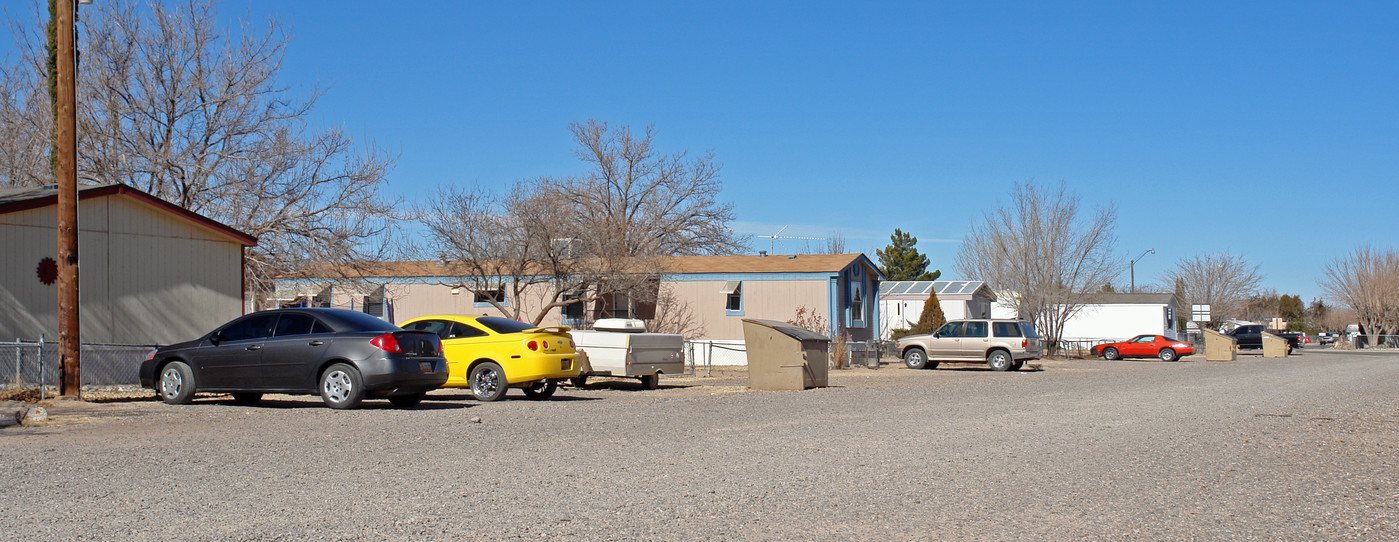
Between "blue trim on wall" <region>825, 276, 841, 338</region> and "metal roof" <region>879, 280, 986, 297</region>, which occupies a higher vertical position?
"metal roof" <region>879, 280, 986, 297</region>

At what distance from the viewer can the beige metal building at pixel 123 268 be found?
16500mm

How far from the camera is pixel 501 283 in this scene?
103 ft

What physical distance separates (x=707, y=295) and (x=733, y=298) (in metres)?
0.90

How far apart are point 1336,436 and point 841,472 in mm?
6257

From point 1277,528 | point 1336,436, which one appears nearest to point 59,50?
point 1277,528

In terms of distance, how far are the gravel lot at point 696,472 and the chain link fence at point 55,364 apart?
5.36 ft

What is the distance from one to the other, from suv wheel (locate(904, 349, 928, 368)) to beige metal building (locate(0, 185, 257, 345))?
66.1 ft

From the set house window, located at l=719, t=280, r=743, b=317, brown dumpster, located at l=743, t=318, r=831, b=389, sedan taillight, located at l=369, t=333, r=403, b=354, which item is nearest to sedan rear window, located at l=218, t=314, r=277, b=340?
sedan taillight, located at l=369, t=333, r=403, b=354

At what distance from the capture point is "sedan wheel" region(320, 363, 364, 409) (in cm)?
1351

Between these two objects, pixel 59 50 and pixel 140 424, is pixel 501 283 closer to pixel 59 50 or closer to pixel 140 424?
pixel 59 50

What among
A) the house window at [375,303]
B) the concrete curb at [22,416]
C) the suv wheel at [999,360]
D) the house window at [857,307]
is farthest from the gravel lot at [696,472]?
the house window at [857,307]

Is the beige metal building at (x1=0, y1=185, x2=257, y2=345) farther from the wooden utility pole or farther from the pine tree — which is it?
the pine tree

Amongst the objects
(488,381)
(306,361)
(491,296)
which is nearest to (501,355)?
(488,381)

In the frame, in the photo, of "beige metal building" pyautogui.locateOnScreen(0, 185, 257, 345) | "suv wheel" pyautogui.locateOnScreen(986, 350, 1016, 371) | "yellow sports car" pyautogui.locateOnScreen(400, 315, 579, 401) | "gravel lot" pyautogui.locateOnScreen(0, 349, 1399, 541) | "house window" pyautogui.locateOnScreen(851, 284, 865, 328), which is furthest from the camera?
"house window" pyautogui.locateOnScreen(851, 284, 865, 328)
